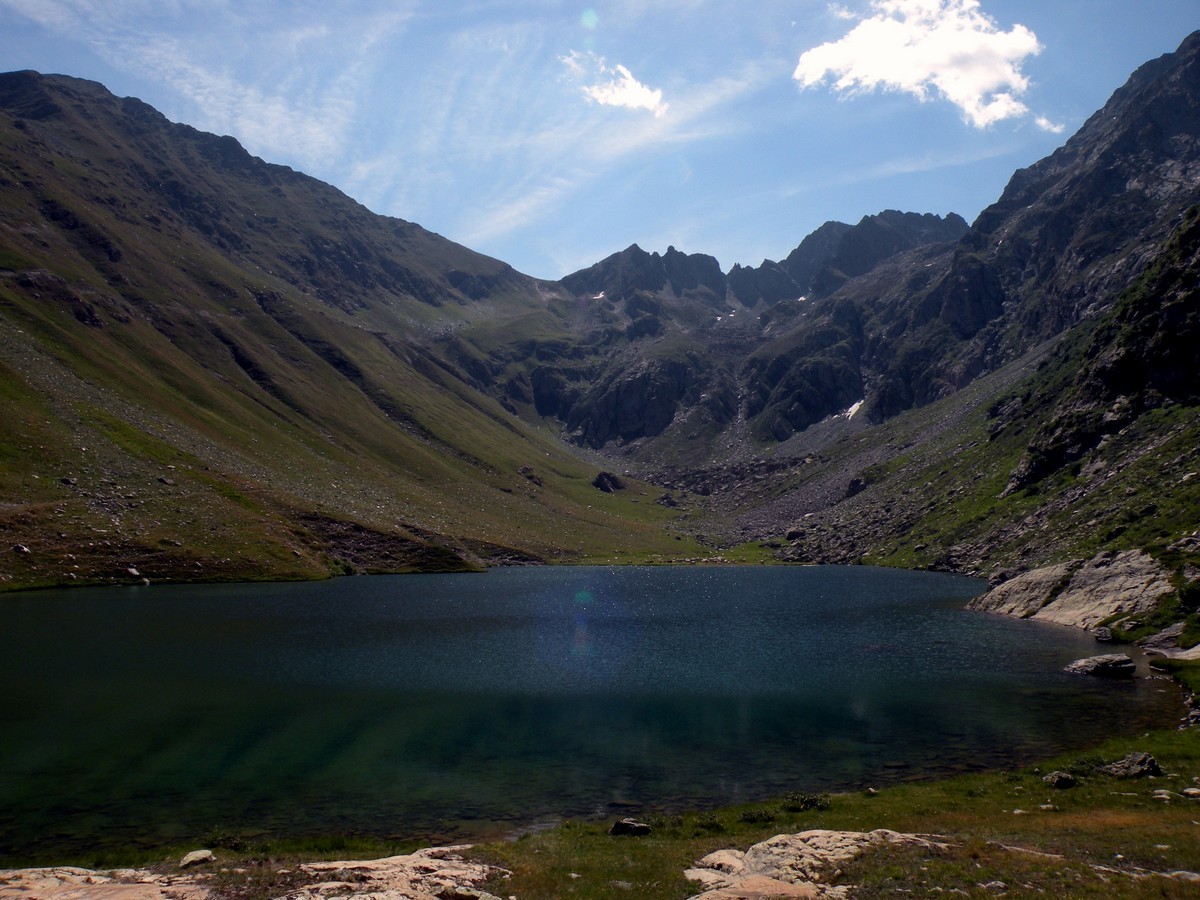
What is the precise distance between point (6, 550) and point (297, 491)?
6893 cm

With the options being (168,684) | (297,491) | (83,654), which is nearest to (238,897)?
(168,684)

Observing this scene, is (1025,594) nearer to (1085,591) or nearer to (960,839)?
(1085,591)

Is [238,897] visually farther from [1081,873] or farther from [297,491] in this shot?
[297,491]

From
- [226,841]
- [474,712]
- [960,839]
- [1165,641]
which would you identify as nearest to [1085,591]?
[1165,641]

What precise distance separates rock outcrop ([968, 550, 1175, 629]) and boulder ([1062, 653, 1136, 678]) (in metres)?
18.4

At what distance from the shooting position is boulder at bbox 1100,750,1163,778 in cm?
3391

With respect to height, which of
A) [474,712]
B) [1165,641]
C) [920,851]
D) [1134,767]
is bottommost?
[474,712]

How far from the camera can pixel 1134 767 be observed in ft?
113

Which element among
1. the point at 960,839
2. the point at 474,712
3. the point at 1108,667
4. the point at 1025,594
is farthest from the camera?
the point at 1025,594

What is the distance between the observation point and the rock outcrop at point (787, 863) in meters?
21.9

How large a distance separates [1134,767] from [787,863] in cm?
2118

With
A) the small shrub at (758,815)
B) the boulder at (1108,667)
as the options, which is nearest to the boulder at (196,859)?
the small shrub at (758,815)

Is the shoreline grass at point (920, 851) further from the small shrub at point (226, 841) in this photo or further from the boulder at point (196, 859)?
the boulder at point (196, 859)

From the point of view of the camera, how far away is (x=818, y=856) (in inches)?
976
